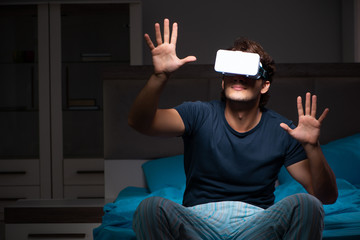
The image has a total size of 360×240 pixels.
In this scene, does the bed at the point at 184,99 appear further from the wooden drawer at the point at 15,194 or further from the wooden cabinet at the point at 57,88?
the wooden drawer at the point at 15,194

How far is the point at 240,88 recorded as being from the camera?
1.48 m

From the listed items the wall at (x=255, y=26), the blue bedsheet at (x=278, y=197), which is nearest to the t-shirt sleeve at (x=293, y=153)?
the blue bedsheet at (x=278, y=197)

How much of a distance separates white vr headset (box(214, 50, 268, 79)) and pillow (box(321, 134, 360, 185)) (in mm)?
1052

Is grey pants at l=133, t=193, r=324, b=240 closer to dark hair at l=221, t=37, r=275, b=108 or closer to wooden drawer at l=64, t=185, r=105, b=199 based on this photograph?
dark hair at l=221, t=37, r=275, b=108

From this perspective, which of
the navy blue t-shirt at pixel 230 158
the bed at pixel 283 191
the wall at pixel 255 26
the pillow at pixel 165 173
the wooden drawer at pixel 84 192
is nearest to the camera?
the navy blue t-shirt at pixel 230 158

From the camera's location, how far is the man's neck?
1529 mm

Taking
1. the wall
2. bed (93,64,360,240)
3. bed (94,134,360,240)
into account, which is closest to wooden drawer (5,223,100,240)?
bed (94,134,360,240)

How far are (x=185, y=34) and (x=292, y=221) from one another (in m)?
2.48

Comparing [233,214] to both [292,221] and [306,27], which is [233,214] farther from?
[306,27]

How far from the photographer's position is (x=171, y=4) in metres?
3.46

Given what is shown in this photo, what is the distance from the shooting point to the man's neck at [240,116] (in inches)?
60.2

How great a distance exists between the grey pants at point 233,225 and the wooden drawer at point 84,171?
6.13ft

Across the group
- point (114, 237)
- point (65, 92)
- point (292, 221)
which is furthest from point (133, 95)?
point (292, 221)

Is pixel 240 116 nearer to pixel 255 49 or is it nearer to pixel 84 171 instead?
pixel 255 49
